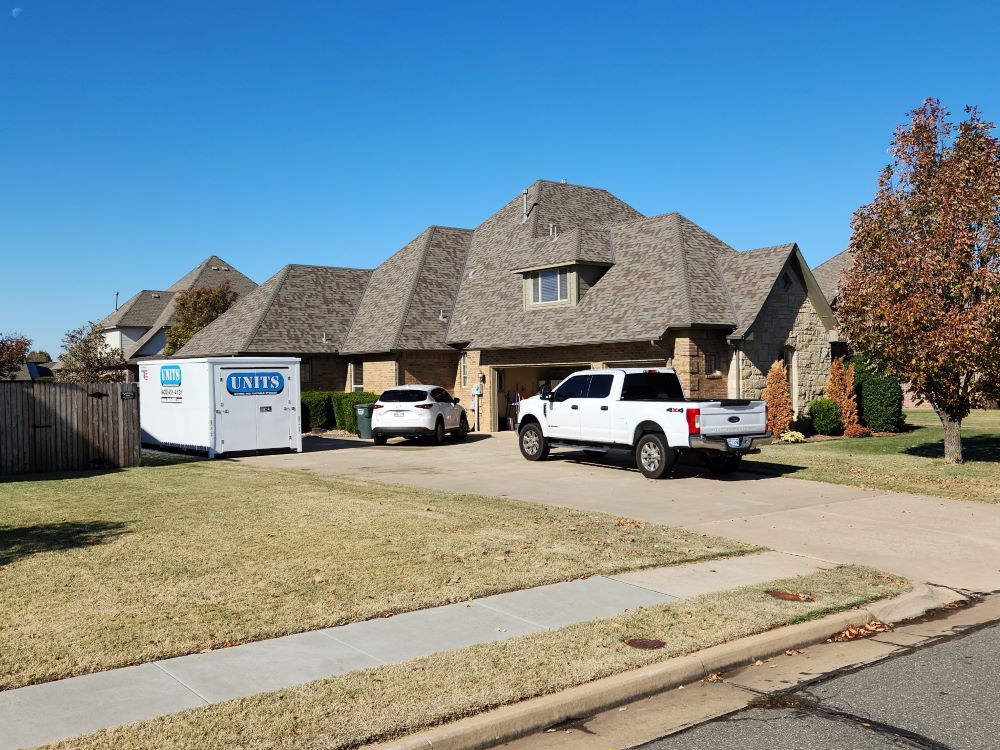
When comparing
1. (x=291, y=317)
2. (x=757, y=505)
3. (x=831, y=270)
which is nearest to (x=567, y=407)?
(x=757, y=505)

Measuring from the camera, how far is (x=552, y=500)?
14164mm

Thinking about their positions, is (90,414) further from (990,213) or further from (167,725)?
(990,213)

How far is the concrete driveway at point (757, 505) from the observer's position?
10.1m

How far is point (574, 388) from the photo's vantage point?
1894 cm

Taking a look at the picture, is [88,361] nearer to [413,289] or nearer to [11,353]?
[11,353]

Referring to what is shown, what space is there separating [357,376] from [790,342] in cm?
1664

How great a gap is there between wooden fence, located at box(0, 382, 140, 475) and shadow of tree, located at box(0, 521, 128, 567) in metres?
7.64

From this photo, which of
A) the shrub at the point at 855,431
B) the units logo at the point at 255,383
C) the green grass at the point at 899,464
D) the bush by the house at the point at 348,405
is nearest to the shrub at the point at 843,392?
the shrub at the point at 855,431

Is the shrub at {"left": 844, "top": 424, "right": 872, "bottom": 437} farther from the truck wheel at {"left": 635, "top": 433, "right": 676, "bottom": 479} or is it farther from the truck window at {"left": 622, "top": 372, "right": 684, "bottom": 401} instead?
the truck wheel at {"left": 635, "top": 433, "right": 676, "bottom": 479}

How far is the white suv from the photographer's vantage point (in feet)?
83.0

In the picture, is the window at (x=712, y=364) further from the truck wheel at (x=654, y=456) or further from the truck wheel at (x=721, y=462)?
the truck wheel at (x=654, y=456)

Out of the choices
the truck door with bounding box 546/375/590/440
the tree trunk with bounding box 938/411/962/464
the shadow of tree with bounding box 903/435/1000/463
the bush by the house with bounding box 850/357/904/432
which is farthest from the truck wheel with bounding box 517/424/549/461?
the bush by the house with bounding box 850/357/904/432

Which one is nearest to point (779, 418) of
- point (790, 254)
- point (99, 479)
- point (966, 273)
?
point (790, 254)

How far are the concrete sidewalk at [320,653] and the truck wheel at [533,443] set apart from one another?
35.6ft
